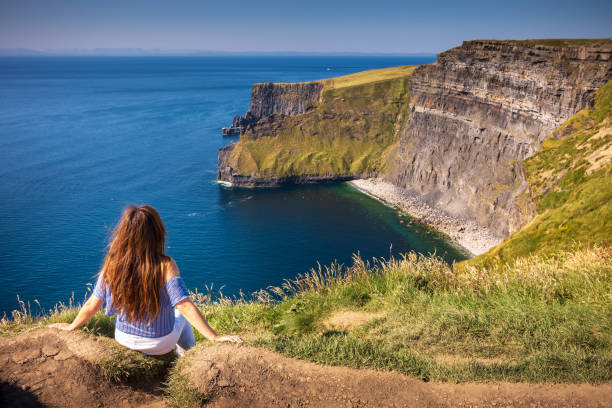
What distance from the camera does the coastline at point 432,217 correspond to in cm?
6662

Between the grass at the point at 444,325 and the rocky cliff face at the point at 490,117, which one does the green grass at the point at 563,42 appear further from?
the grass at the point at 444,325

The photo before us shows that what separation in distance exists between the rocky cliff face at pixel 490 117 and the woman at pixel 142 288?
4739cm

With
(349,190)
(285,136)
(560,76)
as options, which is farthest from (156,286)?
(285,136)

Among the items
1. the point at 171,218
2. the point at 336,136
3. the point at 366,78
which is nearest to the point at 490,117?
the point at 336,136

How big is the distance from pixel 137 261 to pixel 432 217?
78940mm

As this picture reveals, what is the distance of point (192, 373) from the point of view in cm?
579

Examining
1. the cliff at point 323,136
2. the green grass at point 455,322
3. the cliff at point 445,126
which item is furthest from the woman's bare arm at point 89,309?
the cliff at point 323,136

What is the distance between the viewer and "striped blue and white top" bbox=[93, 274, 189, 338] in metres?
A: 5.73

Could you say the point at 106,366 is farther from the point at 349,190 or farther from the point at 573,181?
the point at 349,190

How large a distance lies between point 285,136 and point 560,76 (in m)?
72.1

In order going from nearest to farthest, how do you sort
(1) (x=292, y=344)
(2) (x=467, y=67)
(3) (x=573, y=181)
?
(1) (x=292, y=344), (3) (x=573, y=181), (2) (x=467, y=67)

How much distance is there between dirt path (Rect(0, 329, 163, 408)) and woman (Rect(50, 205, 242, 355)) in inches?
17.4

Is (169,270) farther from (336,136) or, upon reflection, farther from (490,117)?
(336,136)

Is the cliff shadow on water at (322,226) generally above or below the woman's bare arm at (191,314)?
below
